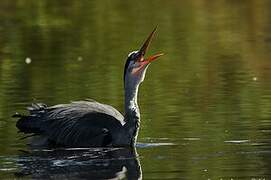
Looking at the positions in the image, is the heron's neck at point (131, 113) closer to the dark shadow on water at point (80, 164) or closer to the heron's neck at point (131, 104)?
the heron's neck at point (131, 104)

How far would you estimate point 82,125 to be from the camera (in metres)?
15.2

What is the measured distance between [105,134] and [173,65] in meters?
→ 7.87

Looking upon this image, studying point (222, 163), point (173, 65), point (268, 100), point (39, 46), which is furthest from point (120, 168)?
point (39, 46)

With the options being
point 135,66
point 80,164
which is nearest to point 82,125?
point 135,66

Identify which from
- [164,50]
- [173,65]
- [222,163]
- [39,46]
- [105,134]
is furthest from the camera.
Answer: [39,46]

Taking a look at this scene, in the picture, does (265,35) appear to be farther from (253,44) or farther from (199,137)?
(199,137)

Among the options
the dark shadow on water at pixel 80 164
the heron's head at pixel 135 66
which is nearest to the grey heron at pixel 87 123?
the heron's head at pixel 135 66

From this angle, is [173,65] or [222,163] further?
[173,65]

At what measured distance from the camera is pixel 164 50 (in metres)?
25.0

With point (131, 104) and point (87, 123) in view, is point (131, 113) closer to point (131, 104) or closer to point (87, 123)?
point (131, 104)

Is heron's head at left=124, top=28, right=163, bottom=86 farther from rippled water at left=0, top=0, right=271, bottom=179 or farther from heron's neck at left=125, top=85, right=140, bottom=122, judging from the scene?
rippled water at left=0, top=0, right=271, bottom=179

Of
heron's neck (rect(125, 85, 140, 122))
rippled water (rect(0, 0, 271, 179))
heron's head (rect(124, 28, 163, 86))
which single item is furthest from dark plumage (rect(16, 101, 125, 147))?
heron's head (rect(124, 28, 163, 86))

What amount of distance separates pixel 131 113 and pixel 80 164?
1661 mm

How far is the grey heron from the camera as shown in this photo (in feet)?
49.3
